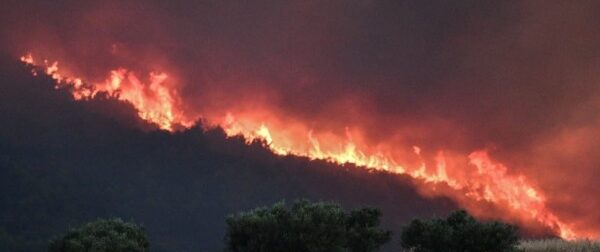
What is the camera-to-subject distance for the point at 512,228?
6050cm

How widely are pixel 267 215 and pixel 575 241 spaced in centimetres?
3084

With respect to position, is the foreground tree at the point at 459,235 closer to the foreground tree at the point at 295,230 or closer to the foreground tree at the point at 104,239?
the foreground tree at the point at 295,230

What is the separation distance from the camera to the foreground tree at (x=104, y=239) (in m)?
59.5

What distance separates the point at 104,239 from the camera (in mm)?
60562

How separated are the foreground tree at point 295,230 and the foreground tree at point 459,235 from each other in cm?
522

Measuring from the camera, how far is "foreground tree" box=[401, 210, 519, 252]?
60156 mm

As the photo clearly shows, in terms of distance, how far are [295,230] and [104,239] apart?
16.6m

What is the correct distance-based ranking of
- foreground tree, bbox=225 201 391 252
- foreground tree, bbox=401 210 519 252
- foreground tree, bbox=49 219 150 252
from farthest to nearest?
foreground tree, bbox=225 201 391 252 < foreground tree, bbox=401 210 519 252 < foreground tree, bbox=49 219 150 252

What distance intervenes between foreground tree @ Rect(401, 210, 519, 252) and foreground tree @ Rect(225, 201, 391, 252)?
5.22 metres

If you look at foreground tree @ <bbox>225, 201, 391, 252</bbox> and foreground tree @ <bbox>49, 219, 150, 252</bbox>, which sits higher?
foreground tree @ <bbox>225, 201, 391, 252</bbox>

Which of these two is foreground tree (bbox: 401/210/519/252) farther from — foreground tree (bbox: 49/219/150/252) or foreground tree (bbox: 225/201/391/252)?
foreground tree (bbox: 49/219/150/252)

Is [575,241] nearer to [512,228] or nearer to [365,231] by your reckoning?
[512,228]

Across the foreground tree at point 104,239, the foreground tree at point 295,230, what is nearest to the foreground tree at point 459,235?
the foreground tree at point 295,230

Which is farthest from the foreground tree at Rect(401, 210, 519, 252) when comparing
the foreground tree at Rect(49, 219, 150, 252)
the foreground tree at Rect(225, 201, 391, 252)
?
the foreground tree at Rect(49, 219, 150, 252)
